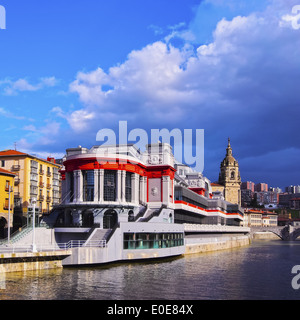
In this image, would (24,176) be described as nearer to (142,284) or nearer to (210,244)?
(210,244)

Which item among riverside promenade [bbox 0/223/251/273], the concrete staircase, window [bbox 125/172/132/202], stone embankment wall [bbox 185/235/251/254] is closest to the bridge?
stone embankment wall [bbox 185/235/251/254]

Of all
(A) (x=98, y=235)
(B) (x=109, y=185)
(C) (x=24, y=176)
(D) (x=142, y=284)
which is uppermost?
(C) (x=24, y=176)

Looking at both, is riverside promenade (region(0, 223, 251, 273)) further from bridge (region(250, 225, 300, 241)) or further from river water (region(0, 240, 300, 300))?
bridge (region(250, 225, 300, 241))

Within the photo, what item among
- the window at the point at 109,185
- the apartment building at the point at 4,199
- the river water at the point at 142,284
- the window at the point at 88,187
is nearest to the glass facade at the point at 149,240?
the river water at the point at 142,284

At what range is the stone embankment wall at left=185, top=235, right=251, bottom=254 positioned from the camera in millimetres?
81787

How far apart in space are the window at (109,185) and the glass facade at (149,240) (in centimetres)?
1064

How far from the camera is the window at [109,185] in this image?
66.7 metres

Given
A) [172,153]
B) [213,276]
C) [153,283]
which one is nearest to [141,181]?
[172,153]

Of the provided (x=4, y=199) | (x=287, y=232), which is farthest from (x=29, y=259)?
(x=287, y=232)

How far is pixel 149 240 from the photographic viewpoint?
57844mm

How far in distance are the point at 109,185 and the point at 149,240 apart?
12.9 meters

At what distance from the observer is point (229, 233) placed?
13062 cm
